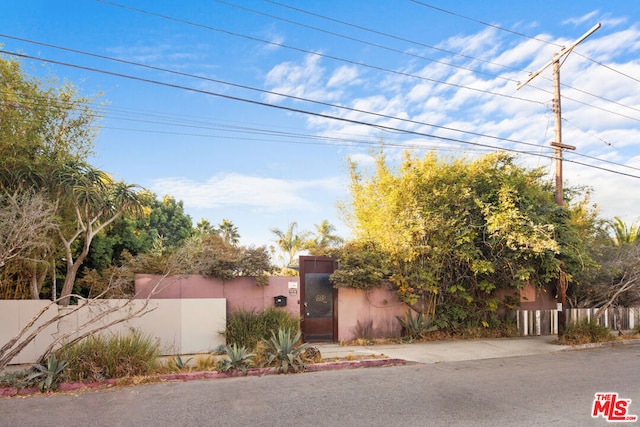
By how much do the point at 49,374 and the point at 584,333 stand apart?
15.1 meters

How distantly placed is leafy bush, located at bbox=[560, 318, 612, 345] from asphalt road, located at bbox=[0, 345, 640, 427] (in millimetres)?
4453

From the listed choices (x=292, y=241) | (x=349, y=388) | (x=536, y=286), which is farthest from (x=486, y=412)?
(x=292, y=241)

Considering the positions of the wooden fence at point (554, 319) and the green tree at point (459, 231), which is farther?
the wooden fence at point (554, 319)

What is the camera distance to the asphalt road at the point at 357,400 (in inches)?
256

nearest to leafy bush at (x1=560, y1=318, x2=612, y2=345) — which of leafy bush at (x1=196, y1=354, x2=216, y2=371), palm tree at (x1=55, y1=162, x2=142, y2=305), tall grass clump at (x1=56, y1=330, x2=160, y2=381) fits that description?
leafy bush at (x1=196, y1=354, x2=216, y2=371)

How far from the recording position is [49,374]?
8.39 metres

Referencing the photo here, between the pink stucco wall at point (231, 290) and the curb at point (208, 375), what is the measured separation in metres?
3.75

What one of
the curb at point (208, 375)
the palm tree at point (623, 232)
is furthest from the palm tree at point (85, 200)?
the palm tree at point (623, 232)

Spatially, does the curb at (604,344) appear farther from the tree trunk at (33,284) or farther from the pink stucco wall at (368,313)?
the tree trunk at (33,284)

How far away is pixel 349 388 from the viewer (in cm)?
857

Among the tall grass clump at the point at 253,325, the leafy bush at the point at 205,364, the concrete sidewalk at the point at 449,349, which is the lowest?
the concrete sidewalk at the point at 449,349

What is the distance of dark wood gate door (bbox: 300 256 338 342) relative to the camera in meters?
14.8

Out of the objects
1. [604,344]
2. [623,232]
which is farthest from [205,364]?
[623,232]

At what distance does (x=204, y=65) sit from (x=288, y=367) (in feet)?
27.2
